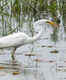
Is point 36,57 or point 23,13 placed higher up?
point 23,13

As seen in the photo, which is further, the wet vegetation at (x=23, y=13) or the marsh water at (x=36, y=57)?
the wet vegetation at (x=23, y=13)

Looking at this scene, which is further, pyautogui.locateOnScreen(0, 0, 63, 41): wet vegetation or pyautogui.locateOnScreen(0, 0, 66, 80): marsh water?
pyautogui.locateOnScreen(0, 0, 63, 41): wet vegetation

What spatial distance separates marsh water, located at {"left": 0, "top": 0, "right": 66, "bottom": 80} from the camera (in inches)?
281

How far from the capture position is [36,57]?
870 cm

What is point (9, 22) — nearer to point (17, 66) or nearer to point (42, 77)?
point (17, 66)

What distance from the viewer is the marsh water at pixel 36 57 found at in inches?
281

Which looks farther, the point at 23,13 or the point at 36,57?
the point at 23,13

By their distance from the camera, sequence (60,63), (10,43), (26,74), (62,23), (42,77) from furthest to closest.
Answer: (62,23), (10,43), (60,63), (26,74), (42,77)

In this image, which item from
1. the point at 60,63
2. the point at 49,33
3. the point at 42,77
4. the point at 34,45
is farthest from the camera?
the point at 49,33

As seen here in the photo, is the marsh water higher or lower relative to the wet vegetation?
lower

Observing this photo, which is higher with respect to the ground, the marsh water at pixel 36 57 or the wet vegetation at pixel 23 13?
the wet vegetation at pixel 23 13

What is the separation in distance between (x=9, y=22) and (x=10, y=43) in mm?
3341

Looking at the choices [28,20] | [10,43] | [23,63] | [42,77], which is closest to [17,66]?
[23,63]

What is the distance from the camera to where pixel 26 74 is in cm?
727
